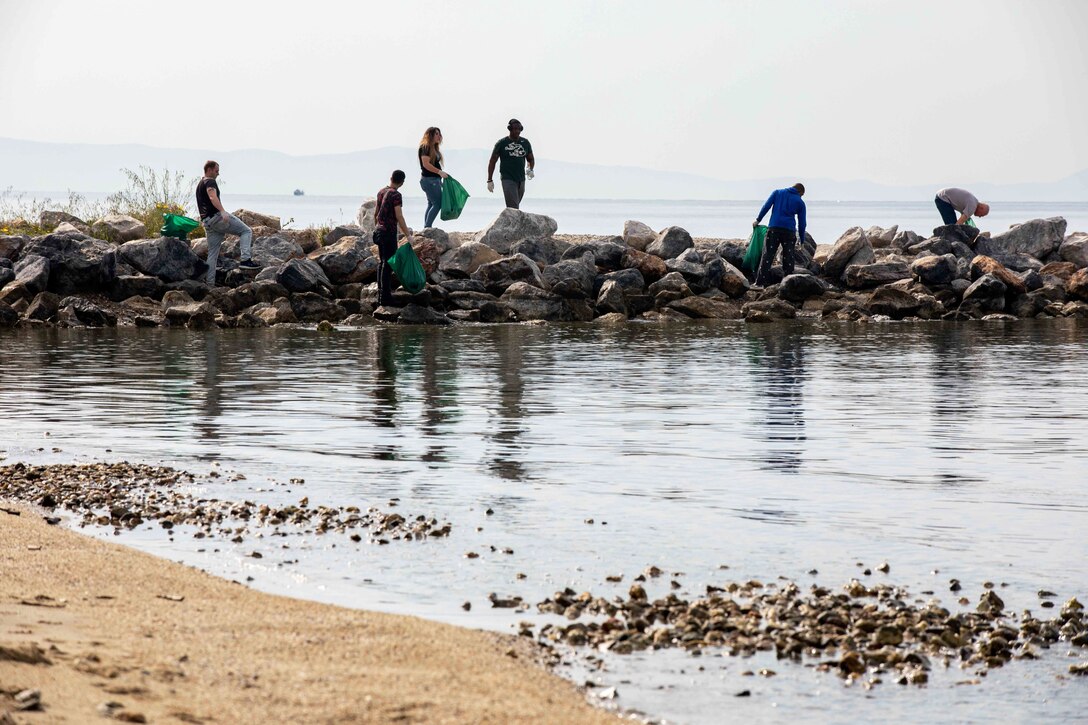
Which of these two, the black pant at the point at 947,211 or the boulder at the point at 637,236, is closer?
the boulder at the point at 637,236

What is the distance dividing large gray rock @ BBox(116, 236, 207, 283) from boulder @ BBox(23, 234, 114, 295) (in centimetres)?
53

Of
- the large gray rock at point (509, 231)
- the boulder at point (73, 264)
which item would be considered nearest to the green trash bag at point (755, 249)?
the large gray rock at point (509, 231)

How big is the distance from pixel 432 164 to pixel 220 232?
461 centimetres

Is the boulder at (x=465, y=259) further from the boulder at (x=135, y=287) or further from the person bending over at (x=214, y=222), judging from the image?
the boulder at (x=135, y=287)

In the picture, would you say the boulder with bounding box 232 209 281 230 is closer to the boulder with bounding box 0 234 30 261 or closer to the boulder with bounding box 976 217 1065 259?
the boulder with bounding box 0 234 30 261

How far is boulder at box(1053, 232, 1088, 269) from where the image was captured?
32.9m

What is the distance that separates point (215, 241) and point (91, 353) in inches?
267

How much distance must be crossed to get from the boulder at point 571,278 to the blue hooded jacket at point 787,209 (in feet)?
12.6

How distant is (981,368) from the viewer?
19.1 m

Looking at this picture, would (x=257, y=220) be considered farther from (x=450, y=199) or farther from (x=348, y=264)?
(x=450, y=199)

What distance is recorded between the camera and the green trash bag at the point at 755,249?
97.5 ft

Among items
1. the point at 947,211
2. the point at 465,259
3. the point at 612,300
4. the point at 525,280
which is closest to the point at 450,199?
the point at 465,259

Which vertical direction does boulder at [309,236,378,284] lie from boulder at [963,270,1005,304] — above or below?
above

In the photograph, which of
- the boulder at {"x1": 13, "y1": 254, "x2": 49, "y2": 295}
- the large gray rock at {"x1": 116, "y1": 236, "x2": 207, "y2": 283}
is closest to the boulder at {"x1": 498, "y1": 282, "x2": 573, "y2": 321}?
the large gray rock at {"x1": 116, "y1": 236, "x2": 207, "y2": 283}
